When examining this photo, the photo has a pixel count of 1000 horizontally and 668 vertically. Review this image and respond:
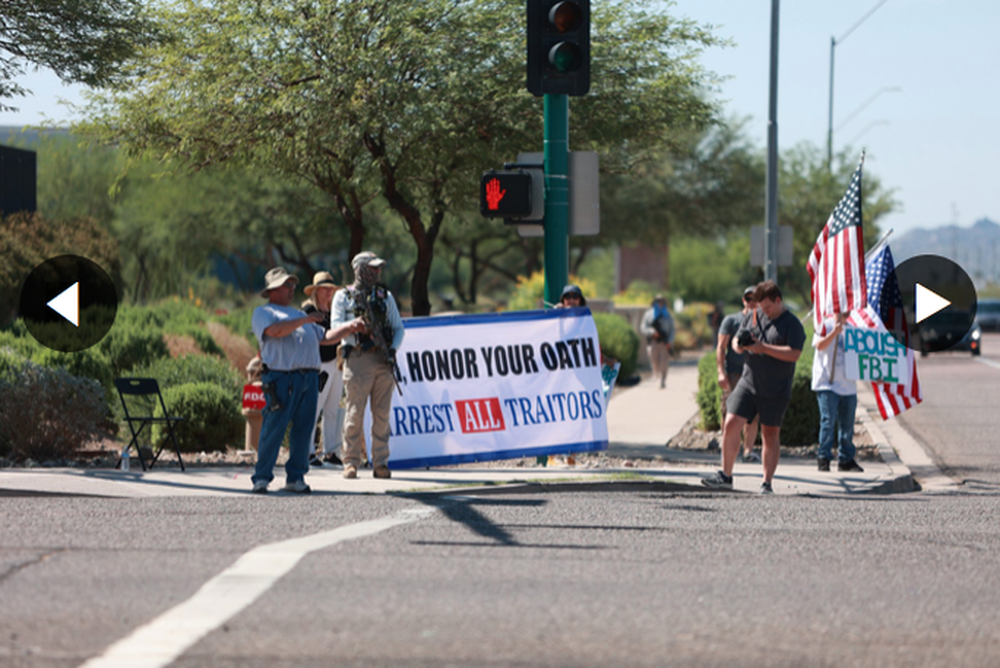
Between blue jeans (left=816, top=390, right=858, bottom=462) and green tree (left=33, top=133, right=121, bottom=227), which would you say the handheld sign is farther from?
green tree (left=33, top=133, right=121, bottom=227)

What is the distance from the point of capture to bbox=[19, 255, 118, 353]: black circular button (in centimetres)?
1727

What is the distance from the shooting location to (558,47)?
10.9 metres

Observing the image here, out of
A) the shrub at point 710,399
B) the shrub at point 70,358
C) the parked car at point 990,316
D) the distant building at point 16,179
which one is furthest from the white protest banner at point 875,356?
the parked car at point 990,316

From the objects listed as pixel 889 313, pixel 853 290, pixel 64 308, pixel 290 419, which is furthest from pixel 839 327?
pixel 64 308

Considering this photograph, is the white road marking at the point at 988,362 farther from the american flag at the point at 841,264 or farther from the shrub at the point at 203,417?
the shrub at the point at 203,417

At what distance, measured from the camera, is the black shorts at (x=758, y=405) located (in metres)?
10.4

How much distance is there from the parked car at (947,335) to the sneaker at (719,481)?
1127 inches

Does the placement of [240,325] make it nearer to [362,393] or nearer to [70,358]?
[70,358]

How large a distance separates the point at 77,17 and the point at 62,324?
517 cm

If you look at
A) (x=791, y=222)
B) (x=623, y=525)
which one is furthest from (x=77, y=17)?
(x=791, y=222)

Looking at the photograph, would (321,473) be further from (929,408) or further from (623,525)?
(929,408)

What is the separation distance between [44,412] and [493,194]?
16.2 feet

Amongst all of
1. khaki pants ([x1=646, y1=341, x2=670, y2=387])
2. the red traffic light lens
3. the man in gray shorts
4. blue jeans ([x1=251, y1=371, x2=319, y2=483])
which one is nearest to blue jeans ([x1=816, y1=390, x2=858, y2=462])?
the man in gray shorts

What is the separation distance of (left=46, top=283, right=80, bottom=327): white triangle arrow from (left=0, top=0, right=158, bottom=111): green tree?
3.04 m
